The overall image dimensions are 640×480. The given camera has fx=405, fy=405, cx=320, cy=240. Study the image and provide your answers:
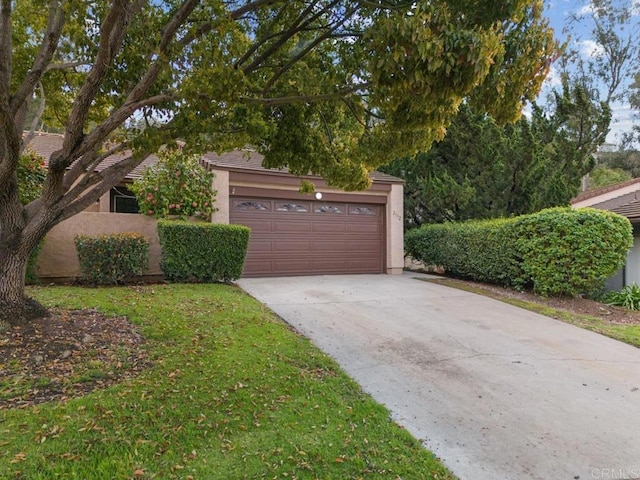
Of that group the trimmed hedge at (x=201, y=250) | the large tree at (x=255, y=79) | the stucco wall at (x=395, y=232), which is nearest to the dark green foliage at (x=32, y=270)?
the trimmed hedge at (x=201, y=250)

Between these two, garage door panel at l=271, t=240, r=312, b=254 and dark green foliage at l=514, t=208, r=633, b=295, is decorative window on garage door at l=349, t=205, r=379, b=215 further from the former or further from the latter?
dark green foliage at l=514, t=208, r=633, b=295

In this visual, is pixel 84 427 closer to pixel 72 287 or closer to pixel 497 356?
pixel 497 356

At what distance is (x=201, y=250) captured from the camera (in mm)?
8859

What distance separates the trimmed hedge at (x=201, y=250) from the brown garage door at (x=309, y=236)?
6.39 feet

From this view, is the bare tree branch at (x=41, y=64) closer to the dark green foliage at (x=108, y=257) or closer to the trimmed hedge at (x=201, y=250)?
the dark green foliage at (x=108, y=257)

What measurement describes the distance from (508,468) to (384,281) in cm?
817

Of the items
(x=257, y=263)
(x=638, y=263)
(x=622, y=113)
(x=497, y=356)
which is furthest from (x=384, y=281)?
(x=622, y=113)

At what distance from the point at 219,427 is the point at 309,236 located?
29.8ft

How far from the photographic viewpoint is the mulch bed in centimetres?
351

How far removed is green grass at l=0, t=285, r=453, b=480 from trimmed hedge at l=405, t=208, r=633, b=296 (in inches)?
243

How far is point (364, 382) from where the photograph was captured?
4277 millimetres

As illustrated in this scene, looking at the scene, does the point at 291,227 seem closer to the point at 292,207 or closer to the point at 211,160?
the point at 292,207

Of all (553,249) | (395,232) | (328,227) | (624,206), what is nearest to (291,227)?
(328,227)

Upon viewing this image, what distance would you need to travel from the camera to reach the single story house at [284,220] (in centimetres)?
955
